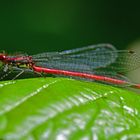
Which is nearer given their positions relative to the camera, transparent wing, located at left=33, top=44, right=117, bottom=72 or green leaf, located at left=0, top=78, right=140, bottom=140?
green leaf, located at left=0, top=78, right=140, bottom=140

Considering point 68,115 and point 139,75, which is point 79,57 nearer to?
point 139,75

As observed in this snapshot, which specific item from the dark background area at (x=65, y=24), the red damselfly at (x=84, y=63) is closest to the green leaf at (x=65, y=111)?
the red damselfly at (x=84, y=63)

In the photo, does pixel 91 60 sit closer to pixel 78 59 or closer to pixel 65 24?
pixel 78 59

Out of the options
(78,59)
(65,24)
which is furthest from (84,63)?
(65,24)

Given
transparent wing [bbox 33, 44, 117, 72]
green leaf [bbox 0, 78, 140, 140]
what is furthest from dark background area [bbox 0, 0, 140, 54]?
green leaf [bbox 0, 78, 140, 140]

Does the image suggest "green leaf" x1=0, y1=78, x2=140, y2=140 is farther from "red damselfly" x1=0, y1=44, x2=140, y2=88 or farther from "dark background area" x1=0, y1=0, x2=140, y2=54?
"dark background area" x1=0, y1=0, x2=140, y2=54

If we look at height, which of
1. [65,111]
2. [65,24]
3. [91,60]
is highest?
[65,24]
